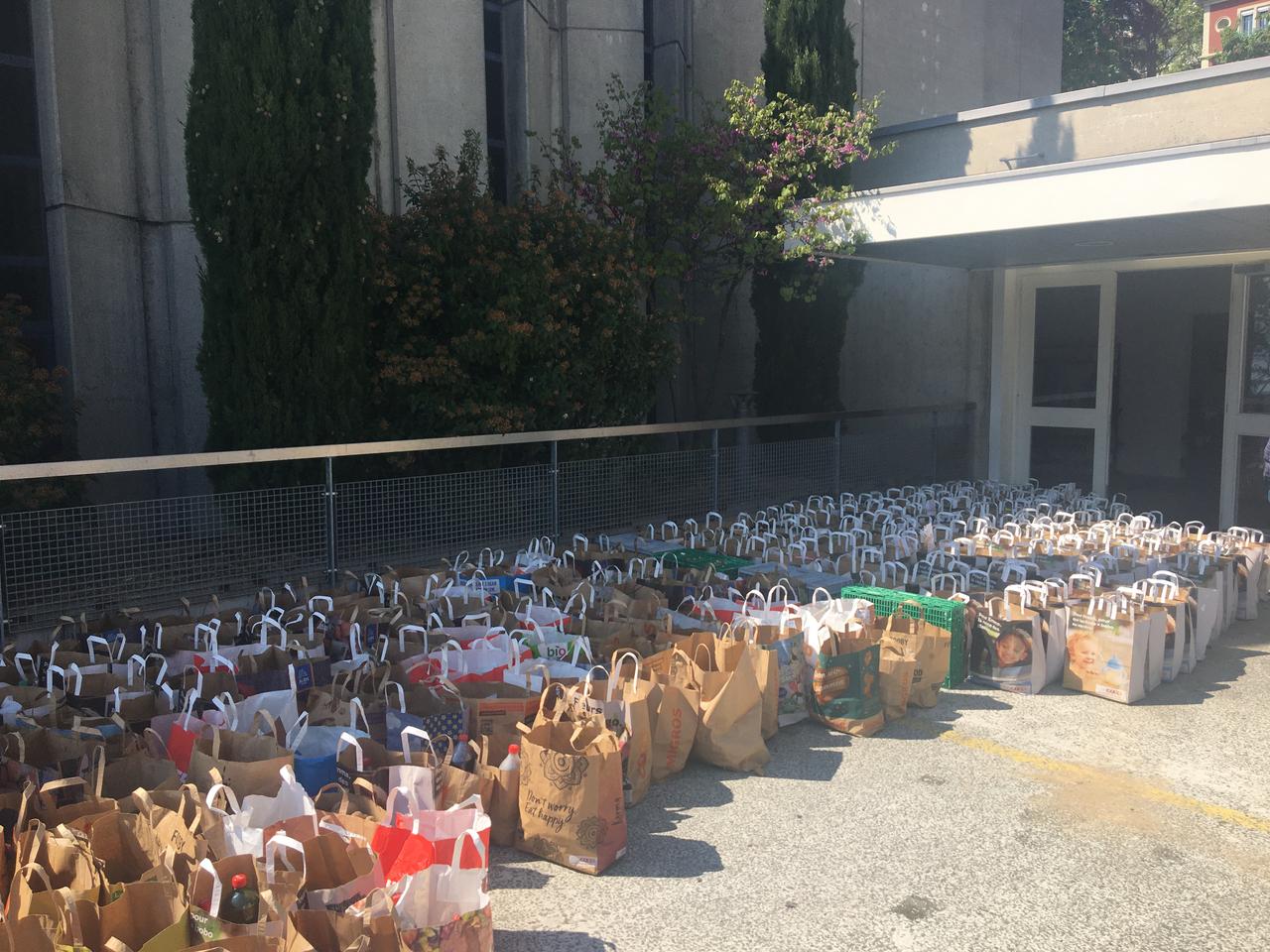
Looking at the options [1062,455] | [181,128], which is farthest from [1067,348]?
[181,128]

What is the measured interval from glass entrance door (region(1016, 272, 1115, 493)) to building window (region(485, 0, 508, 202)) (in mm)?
7008

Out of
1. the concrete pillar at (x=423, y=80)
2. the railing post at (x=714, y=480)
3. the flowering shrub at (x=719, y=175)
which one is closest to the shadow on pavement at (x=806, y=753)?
the railing post at (x=714, y=480)

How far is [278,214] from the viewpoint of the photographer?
28.3ft

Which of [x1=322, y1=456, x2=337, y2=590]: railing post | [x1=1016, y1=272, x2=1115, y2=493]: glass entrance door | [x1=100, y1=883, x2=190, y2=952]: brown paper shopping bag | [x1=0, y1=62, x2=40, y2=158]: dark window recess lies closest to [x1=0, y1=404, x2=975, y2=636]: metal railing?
[x1=322, y1=456, x2=337, y2=590]: railing post

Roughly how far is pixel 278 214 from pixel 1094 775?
7276 millimetres

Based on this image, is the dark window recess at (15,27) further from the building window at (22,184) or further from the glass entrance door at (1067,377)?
the glass entrance door at (1067,377)

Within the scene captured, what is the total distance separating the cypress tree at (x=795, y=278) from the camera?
42.5 feet

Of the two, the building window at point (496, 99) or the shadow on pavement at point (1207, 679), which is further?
the building window at point (496, 99)

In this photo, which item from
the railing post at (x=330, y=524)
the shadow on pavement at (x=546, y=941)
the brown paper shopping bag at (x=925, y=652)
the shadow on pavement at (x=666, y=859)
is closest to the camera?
the shadow on pavement at (x=546, y=941)

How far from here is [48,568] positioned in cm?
609

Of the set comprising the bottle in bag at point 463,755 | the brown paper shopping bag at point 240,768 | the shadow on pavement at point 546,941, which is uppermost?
the brown paper shopping bag at point 240,768

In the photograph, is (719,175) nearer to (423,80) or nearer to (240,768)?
(423,80)

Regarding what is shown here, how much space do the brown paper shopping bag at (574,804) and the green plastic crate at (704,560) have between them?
3623 millimetres

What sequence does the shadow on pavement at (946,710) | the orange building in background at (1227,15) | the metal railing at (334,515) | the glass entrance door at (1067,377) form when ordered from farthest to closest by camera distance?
the orange building in background at (1227,15) < the glass entrance door at (1067,377) < the metal railing at (334,515) < the shadow on pavement at (946,710)
